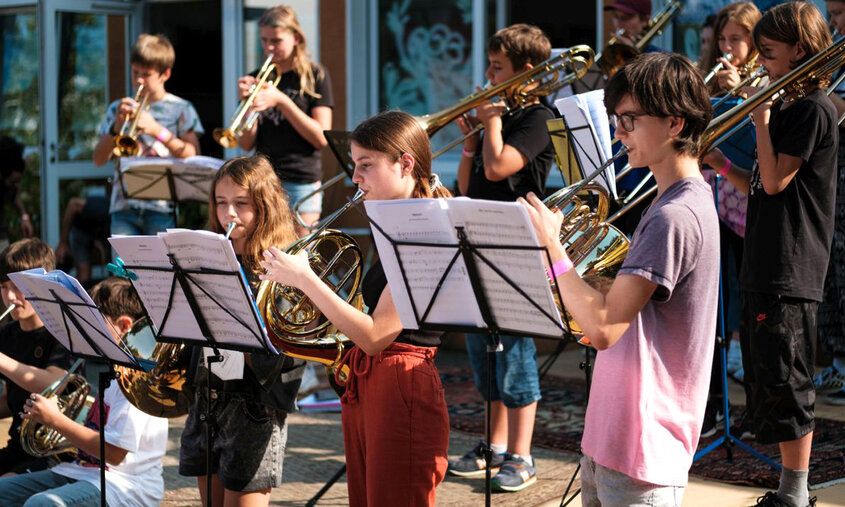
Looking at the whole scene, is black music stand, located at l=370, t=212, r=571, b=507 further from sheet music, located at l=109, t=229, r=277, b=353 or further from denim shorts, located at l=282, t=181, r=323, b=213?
denim shorts, located at l=282, t=181, r=323, b=213

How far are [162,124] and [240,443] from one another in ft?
12.1

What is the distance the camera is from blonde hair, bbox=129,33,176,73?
23.2 feet

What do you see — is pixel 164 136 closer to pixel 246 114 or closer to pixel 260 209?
pixel 246 114

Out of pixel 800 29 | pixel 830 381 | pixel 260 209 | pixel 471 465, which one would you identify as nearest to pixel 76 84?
pixel 471 465

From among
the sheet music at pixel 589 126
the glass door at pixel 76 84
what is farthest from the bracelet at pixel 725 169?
the glass door at pixel 76 84

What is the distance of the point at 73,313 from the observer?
12.7 feet

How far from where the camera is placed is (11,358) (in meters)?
4.73

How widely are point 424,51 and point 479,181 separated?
3616 mm

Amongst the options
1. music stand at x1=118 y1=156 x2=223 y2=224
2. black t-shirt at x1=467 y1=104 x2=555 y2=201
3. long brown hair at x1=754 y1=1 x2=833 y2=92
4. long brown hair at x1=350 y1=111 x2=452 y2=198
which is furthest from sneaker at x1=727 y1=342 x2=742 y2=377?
long brown hair at x1=350 y1=111 x2=452 y2=198

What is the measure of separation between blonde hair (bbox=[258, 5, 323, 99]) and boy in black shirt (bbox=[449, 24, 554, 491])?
1.39 metres

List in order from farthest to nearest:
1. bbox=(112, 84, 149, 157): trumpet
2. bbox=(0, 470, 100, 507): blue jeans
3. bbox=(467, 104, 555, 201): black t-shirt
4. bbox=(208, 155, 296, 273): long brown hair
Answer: bbox=(112, 84, 149, 157): trumpet < bbox=(467, 104, 555, 201): black t-shirt < bbox=(0, 470, 100, 507): blue jeans < bbox=(208, 155, 296, 273): long brown hair

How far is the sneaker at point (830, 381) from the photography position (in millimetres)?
6191

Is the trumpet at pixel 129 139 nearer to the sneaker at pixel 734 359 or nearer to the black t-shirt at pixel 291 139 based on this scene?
the black t-shirt at pixel 291 139

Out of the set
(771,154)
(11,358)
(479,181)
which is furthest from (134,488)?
(771,154)
